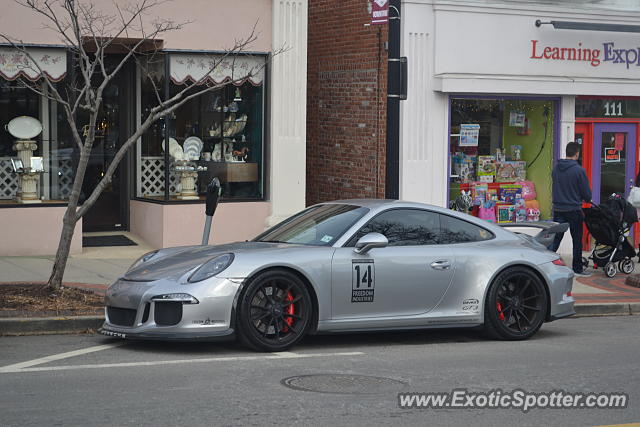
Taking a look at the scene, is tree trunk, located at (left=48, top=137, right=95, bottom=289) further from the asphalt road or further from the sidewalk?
the asphalt road

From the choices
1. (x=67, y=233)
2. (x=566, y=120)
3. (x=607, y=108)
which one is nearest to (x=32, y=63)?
(x=67, y=233)

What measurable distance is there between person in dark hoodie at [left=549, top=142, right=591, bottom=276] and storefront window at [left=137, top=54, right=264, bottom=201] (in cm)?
471

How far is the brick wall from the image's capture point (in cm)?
1678

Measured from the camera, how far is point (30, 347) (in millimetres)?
9031

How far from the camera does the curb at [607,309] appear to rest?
12.2 m

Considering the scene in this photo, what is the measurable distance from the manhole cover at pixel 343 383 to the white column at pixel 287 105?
8.32 meters

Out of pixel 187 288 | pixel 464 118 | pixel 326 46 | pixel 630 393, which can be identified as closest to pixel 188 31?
pixel 326 46

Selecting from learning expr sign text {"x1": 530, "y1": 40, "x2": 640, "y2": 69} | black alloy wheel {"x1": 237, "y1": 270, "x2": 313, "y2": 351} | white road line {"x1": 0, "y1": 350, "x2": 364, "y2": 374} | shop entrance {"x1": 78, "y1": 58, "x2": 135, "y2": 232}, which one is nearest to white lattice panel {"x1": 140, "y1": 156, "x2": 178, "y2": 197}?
shop entrance {"x1": 78, "y1": 58, "x2": 135, "y2": 232}

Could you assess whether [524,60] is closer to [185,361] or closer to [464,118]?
[464,118]

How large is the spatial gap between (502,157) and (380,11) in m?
6.10

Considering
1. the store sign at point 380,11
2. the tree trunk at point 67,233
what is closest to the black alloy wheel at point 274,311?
the tree trunk at point 67,233

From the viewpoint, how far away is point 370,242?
8.98 metres

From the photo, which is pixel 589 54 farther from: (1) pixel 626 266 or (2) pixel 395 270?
(2) pixel 395 270

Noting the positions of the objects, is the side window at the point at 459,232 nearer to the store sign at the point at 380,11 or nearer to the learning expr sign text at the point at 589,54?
the store sign at the point at 380,11
